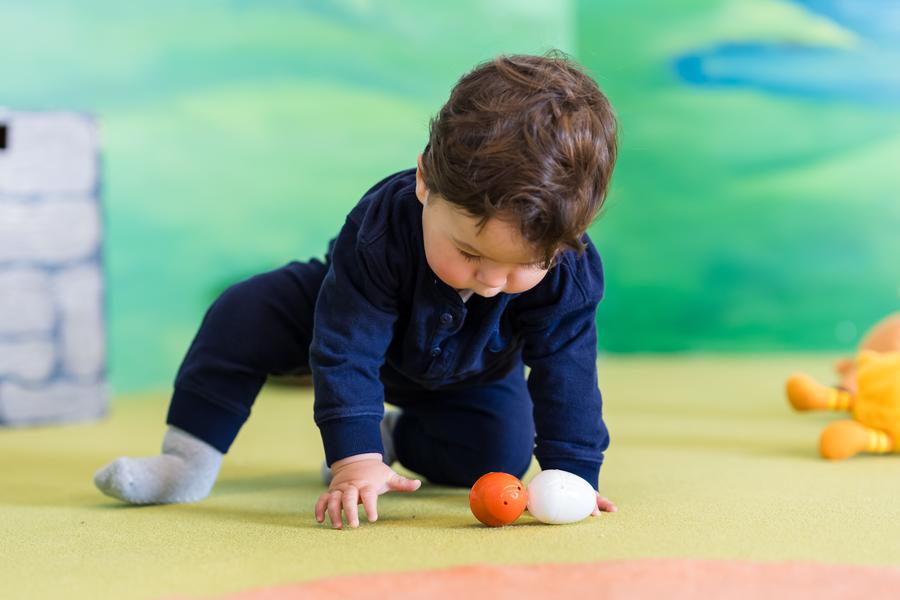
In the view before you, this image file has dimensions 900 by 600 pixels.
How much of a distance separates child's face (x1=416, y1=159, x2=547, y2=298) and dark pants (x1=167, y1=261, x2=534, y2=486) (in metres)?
0.25

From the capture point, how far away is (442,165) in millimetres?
856

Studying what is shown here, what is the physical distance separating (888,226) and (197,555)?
2009mm

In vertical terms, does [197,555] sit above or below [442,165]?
below

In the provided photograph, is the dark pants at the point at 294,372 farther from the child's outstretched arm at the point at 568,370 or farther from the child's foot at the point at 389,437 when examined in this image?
the child's outstretched arm at the point at 568,370

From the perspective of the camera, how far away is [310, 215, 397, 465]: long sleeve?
960 millimetres

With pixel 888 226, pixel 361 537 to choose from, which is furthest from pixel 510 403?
pixel 888 226

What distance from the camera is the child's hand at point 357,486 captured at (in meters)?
0.92

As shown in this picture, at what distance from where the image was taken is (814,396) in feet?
4.88

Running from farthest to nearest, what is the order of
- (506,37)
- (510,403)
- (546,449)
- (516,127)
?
1. (506,37)
2. (510,403)
3. (546,449)
4. (516,127)

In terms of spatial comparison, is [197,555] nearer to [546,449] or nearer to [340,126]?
[546,449]

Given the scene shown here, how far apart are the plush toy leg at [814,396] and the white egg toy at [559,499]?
65 centimetres

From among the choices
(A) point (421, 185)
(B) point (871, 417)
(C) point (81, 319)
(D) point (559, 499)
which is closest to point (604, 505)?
(D) point (559, 499)

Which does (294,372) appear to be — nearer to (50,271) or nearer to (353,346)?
(353,346)

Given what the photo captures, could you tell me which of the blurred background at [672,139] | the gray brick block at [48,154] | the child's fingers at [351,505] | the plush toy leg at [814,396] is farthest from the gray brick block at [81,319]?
the plush toy leg at [814,396]
